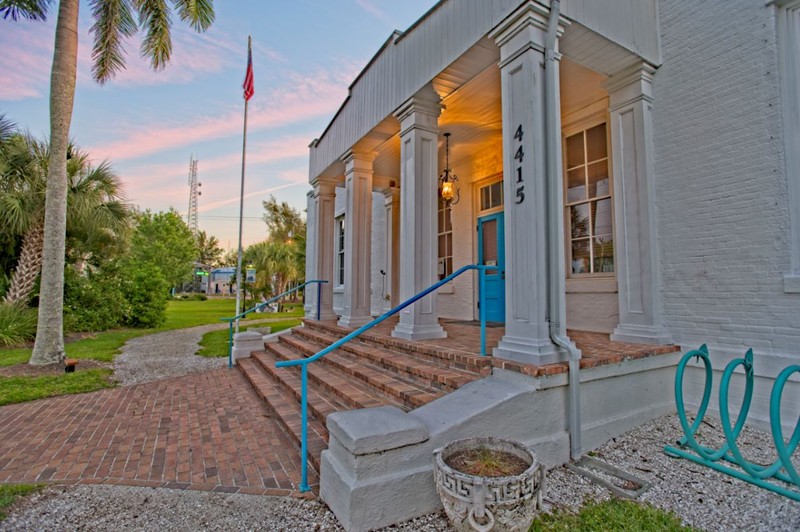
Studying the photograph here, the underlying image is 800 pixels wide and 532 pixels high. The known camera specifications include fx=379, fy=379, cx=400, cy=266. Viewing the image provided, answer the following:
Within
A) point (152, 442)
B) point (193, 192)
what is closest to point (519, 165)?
point (152, 442)

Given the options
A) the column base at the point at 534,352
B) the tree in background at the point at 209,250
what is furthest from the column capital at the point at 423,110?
the tree in background at the point at 209,250

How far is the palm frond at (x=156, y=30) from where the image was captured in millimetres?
7883

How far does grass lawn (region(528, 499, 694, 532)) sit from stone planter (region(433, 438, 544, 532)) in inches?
13.2

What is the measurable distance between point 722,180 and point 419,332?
3.31 m

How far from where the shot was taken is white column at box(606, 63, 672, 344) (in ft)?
12.8

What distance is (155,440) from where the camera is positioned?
3398 millimetres

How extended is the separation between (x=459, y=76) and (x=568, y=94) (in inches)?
57.1

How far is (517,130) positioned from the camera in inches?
128

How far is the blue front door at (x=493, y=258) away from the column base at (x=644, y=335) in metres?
2.00

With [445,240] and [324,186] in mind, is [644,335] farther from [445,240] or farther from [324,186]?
[324,186]

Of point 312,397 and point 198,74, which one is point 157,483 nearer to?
point 312,397

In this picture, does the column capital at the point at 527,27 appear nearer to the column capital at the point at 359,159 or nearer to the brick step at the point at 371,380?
the brick step at the point at 371,380

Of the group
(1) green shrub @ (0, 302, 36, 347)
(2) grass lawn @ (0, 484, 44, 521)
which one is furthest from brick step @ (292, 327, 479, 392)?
(1) green shrub @ (0, 302, 36, 347)

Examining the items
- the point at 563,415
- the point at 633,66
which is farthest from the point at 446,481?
the point at 633,66
